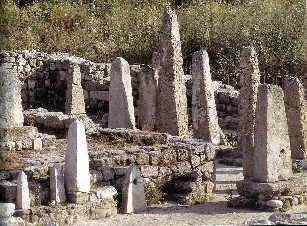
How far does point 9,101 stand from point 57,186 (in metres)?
4.01

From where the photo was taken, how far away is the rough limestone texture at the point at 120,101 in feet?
63.3

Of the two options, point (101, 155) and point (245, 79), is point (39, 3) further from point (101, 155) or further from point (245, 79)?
point (101, 155)

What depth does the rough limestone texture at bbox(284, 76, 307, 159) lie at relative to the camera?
1781 cm

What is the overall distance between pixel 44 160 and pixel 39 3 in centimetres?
2123

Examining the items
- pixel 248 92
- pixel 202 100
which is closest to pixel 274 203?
pixel 248 92

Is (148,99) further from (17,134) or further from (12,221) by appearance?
(12,221)

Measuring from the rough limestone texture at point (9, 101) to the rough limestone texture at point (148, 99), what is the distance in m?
3.64

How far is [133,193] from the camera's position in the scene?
14.4m

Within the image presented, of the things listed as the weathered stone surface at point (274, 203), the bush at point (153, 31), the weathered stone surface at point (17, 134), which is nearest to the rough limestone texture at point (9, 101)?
the weathered stone surface at point (17, 134)

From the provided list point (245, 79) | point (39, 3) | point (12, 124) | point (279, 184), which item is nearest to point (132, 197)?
point (279, 184)

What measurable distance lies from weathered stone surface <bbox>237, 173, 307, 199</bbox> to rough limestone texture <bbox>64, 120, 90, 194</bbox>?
2.63 metres

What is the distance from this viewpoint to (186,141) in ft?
55.9

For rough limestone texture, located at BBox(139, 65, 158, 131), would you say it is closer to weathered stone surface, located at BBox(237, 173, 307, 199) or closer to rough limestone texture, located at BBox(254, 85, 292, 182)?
weathered stone surface, located at BBox(237, 173, 307, 199)

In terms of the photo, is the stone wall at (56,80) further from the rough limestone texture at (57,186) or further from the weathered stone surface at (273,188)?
the rough limestone texture at (57,186)
